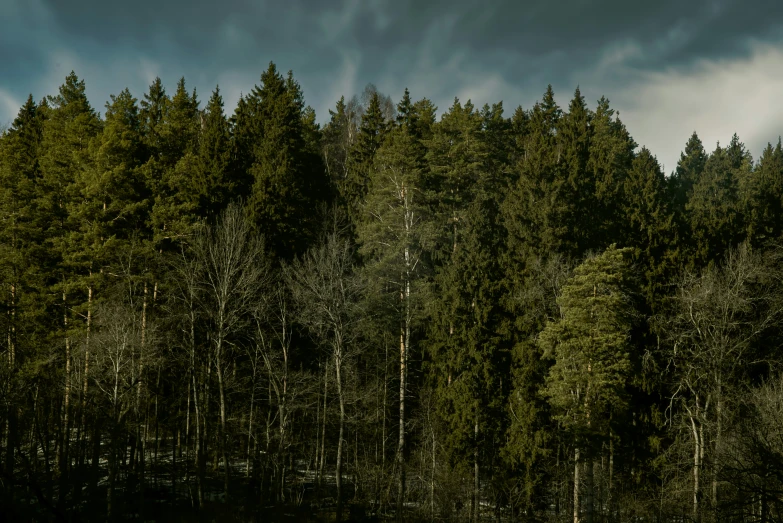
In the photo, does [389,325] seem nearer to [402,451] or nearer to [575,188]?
[402,451]

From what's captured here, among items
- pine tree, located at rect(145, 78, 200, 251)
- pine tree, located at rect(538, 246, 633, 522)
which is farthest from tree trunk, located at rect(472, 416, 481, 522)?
pine tree, located at rect(145, 78, 200, 251)

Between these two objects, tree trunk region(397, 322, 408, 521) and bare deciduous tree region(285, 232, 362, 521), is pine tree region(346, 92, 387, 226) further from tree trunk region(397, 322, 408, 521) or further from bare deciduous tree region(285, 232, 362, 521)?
tree trunk region(397, 322, 408, 521)

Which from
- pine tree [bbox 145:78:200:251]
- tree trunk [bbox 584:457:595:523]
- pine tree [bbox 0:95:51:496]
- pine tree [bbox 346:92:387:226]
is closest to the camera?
tree trunk [bbox 584:457:595:523]

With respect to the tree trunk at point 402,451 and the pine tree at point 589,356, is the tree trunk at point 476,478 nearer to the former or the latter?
the tree trunk at point 402,451

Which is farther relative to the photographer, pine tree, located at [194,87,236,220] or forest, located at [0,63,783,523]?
pine tree, located at [194,87,236,220]

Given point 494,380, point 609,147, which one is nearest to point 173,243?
point 494,380

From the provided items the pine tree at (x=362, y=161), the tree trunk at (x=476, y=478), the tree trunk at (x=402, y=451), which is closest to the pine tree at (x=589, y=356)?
the tree trunk at (x=476, y=478)

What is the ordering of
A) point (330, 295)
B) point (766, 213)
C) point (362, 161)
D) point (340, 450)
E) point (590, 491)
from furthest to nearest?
point (362, 161)
point (766, 213)
point (330, 295)
point (340, 450)
point (590, 491)

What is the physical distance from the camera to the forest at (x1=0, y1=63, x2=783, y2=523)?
22953 millimetres

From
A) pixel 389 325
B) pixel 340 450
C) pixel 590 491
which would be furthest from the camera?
pixel 389 325

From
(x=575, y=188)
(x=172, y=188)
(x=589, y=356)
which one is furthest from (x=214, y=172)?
(x=589, y=356)

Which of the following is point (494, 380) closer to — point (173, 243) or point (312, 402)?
point (312, 402)

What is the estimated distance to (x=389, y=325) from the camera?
1144 inches

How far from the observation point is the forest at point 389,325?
22953 millimetres
